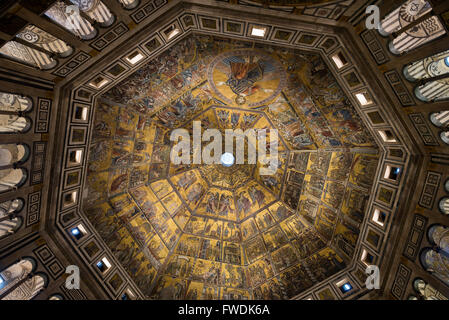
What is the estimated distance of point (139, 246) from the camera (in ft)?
40.3

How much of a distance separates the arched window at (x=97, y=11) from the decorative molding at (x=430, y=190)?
1211cm

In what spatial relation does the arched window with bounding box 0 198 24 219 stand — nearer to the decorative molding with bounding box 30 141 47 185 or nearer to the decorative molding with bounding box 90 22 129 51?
the decorative molding with bounding box 30 141 47 185

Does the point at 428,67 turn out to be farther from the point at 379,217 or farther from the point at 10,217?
the point at 10,217

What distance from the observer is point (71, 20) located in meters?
6.43

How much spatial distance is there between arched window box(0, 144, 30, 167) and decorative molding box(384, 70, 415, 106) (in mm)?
12673

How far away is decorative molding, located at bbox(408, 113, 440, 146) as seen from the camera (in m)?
7.35

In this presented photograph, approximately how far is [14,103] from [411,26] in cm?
1228

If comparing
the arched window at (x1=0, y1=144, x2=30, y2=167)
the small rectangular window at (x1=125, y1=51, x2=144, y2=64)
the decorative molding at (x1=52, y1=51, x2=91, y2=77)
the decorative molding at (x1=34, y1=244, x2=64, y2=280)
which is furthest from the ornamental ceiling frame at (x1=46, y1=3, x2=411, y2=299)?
the arched window at (x1=0, y1=144, x2=30, y2=167)

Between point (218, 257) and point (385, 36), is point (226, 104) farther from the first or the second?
point (218, 257)

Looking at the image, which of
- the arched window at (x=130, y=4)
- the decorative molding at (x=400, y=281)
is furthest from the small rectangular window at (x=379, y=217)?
the arched window at (x=130, y=4)

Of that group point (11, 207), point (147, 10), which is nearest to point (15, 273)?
point (11, 207)

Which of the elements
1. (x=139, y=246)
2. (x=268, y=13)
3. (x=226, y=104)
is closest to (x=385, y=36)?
(x=268, y=13)

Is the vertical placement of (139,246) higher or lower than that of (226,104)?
lower

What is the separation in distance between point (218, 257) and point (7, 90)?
13.7m
